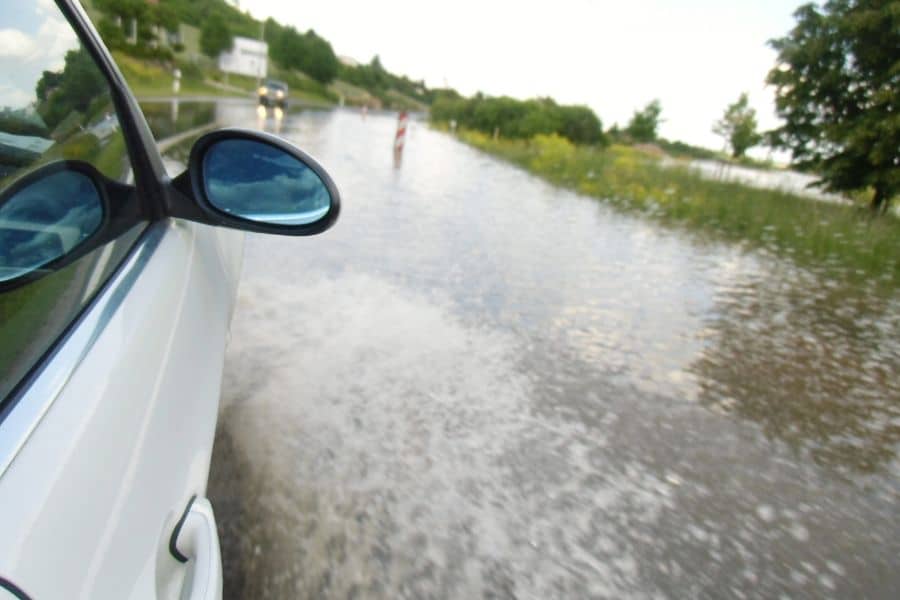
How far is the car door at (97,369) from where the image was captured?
722mm

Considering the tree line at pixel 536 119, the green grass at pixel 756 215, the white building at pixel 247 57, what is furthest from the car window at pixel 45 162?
the white building at pixel 247 57

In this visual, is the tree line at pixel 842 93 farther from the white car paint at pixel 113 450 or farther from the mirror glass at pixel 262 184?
the white car paint at pixel 113 450

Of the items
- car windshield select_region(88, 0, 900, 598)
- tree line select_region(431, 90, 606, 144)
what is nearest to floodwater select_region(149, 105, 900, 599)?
car windshield select_region(88, 0, 900, 598)

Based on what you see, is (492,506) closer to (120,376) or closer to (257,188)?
(257,188)

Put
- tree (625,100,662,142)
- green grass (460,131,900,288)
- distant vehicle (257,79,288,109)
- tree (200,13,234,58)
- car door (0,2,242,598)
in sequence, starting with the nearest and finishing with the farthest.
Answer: car door (0,2,242,598) < tree (200,13,234,58) < green grass (460,131,900,288) < distant vehicle (257,79,288,109) < tree (625,100,662,142)

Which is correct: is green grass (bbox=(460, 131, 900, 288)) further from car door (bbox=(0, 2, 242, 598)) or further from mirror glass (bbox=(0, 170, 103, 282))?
mirror glass (bbox=(0, 170, 103, 282))

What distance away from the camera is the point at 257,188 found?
1.68m

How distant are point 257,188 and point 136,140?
316 millimetres

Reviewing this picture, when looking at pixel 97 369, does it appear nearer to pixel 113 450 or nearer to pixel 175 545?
pixel 113 450

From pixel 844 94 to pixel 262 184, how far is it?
1993 cm

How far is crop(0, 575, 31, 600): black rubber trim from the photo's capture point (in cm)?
61

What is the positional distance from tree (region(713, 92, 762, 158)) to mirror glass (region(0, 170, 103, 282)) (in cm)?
5555

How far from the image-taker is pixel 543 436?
3.25 metres

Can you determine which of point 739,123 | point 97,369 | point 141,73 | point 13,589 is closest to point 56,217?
point 97,369
